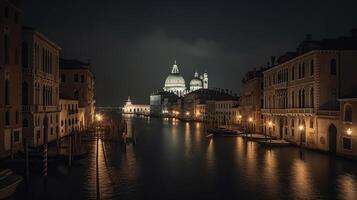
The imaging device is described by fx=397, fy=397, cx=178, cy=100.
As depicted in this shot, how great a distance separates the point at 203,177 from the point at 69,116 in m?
30.0

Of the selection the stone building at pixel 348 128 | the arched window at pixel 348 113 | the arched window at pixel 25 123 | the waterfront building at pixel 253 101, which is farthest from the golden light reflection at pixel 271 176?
the waterfront building at pixel 253 101

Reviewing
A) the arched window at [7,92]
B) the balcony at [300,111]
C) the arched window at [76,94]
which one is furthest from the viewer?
the arched window at [76,94]

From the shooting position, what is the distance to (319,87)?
3453cm

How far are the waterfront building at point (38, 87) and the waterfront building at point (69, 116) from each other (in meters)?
4.38

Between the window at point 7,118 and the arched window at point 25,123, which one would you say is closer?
the window at point 7,118

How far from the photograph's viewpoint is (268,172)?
2597 centimetres

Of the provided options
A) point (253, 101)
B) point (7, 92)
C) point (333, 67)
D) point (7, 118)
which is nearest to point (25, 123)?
point (7, 118)

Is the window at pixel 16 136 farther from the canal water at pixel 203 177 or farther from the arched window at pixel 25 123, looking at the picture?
the canal water at pixel 203 177

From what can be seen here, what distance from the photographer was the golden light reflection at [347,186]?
1944cm

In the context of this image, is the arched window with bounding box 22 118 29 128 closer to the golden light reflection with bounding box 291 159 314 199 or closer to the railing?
the golden light reflection with bounding box 291 159 314 199

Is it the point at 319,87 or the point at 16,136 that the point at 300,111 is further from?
the point at 16,136

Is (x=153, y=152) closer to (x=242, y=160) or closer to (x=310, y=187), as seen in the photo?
(x=242, y=160)

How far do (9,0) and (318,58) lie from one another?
25.3m

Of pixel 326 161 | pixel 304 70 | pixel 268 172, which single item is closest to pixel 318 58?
pixel 304 70
